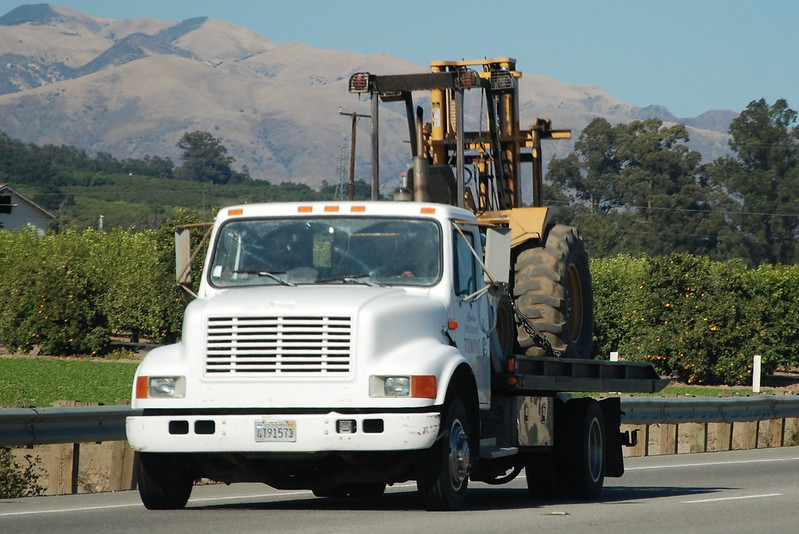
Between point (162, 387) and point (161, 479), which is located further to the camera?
point (161, 479)

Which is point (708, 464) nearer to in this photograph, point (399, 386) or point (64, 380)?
point (399, 386)

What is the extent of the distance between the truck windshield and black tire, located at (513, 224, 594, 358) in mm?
2948

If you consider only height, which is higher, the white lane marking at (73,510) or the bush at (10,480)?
the white lane marking at (73,510)

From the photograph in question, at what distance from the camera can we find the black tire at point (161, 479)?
11.3 metres

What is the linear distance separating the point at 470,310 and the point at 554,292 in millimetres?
2939

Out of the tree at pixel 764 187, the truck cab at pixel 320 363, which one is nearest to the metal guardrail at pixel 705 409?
the truck cab at pixel 320 363

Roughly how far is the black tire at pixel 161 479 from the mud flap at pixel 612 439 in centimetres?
465

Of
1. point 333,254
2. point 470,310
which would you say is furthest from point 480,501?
point 333,254

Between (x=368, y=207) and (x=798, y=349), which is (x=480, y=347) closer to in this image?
(x=368, y=207)

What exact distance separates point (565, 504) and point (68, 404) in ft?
17.2

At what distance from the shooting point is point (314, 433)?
34.7ft

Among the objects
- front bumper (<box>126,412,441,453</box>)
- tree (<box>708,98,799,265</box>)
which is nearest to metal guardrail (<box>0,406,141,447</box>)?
front bumper (<box>126,412,441,453</box>)

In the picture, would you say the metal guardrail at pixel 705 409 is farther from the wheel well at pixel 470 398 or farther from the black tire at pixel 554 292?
the wheel well at pixel 470 398

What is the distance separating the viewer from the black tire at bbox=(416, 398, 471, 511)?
10.8m
